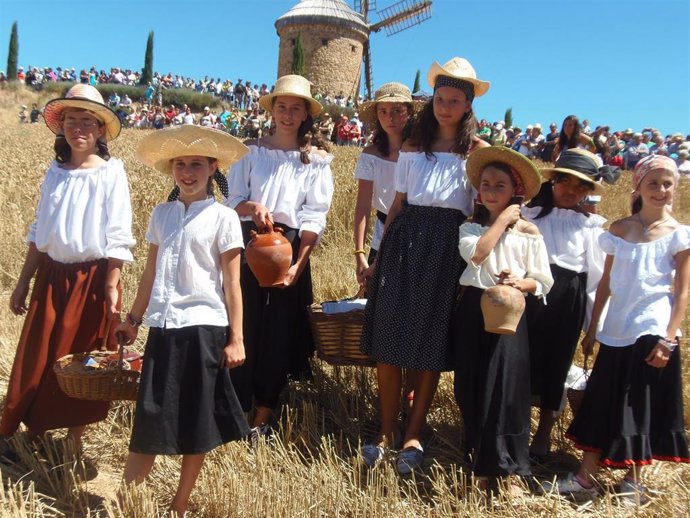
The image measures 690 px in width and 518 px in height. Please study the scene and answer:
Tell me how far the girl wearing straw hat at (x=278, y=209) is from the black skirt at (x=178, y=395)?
104 centimetres

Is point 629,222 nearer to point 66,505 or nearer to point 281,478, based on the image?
point 281,478

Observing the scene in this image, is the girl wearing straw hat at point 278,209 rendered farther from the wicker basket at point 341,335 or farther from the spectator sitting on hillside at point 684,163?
the spectator sitting on hillside at point 684,163

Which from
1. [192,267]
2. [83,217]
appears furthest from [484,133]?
[192,267]

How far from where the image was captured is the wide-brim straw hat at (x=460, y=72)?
11.1 ft

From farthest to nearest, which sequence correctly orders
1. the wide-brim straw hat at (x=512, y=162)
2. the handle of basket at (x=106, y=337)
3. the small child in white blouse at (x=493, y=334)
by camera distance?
the handle of basket at (x=106, y=337) < the wide-brim straw hat at (x=512, y=162) < the small child in white blouse at (x=493, y=334)

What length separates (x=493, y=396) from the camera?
2988 millimetres

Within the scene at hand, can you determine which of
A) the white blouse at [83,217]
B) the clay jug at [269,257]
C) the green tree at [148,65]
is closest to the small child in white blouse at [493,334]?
the clay jug at [269,257]

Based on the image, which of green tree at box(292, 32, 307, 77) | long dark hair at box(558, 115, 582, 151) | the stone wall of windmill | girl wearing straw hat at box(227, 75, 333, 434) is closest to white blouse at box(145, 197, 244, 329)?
girl wearing straw hat at box(227, 75, 333, 434)

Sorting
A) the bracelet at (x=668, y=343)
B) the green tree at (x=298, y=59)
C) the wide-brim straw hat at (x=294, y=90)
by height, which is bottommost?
the bracelet at (x=668, y=343)

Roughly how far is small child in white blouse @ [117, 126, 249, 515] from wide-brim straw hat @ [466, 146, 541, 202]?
1.20 metres

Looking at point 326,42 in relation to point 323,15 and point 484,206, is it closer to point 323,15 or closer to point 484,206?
point 323,15

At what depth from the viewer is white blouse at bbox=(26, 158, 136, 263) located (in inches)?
129

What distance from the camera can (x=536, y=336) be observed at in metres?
3.55

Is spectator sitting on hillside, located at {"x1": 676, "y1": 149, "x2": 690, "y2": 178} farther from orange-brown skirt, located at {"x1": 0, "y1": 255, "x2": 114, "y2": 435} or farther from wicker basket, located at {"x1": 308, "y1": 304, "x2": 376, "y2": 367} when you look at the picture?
orange-brown skirt, located at {"x1": 0, "y1": 255, "x2": 114, "y2": 435}
